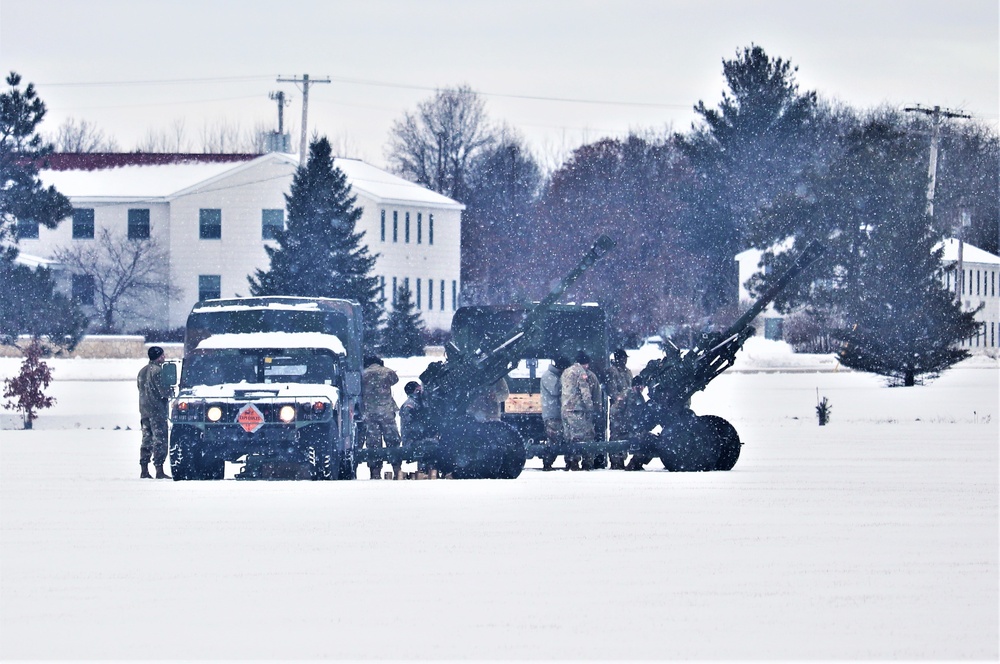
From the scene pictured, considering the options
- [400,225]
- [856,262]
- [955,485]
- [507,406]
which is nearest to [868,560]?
[955,485]

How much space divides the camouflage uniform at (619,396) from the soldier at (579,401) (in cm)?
77

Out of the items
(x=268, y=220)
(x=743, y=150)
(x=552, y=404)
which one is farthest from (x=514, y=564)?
(x=743, y=150)

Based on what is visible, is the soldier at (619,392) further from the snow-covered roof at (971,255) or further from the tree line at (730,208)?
the snow-covered roof at (971,255)

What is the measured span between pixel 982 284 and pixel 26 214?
74.4 metres

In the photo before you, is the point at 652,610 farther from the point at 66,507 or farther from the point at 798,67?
the point at 798,67

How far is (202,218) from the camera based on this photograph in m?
83.6

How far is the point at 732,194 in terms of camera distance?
337ft

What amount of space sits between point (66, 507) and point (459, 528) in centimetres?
416

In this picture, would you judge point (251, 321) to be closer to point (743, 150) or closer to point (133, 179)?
point (133, 179)

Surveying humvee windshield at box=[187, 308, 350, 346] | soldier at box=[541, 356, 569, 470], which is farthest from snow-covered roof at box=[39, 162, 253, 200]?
soldier at box=[541, 356, 569, 470]

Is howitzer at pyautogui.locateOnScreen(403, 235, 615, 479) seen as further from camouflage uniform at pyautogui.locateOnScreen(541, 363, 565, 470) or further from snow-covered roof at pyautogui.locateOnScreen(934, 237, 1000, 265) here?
snow-covered roof at pyautogui.locateOnScreen(934, 237, 1000, 265)

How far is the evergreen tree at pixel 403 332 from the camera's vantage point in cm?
7400

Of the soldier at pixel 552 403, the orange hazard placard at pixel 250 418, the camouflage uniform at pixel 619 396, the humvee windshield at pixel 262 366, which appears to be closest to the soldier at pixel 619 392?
the camouflage uniform at pixel 619 396

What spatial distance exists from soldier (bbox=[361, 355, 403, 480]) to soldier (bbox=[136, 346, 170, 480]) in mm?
2353
